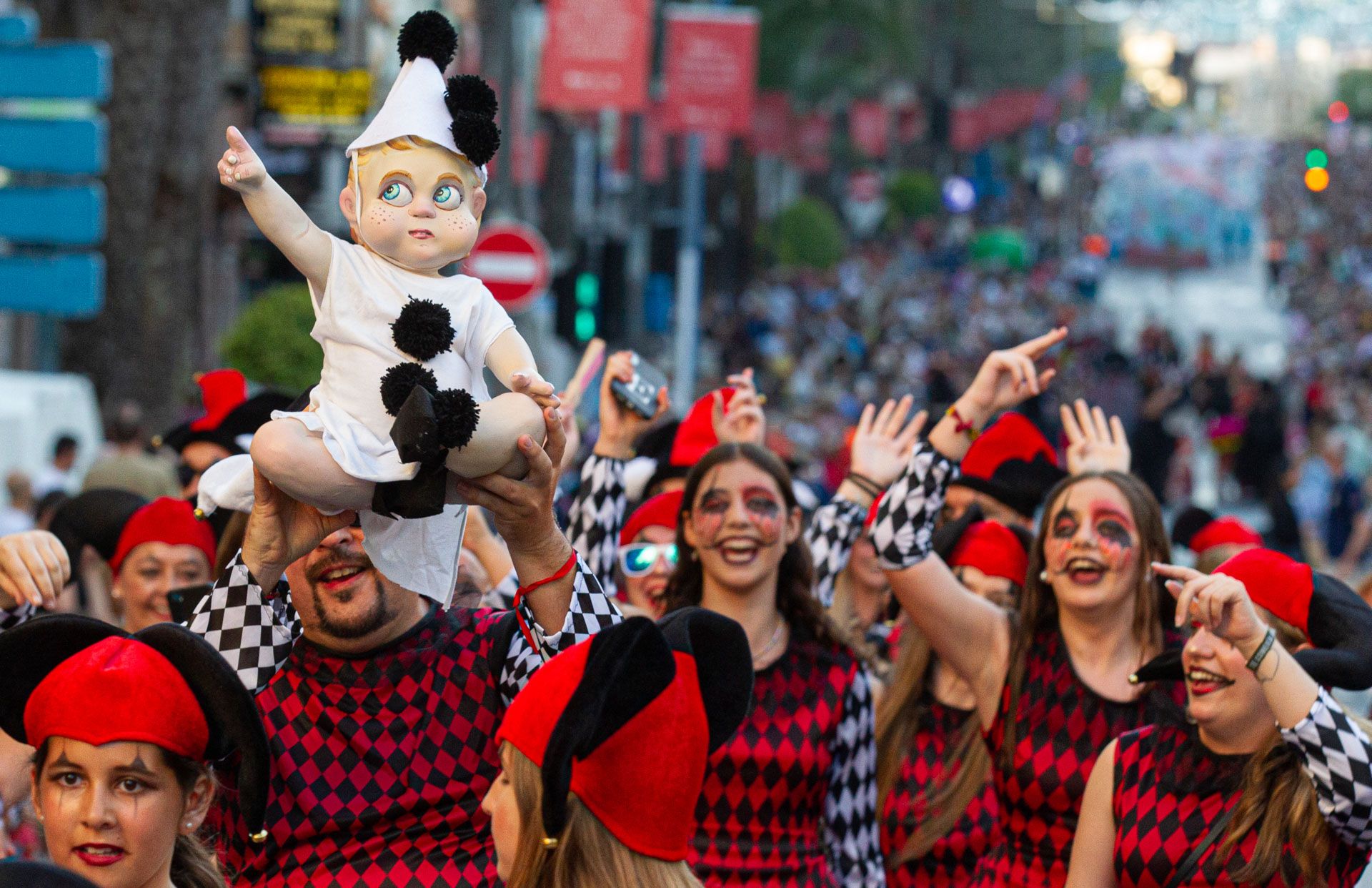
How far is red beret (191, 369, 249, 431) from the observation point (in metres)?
6.50

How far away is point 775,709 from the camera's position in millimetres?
5059

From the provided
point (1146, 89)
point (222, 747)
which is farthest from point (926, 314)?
point (1146, 89)

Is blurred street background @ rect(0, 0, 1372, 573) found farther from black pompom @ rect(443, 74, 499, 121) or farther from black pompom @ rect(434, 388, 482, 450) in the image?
black pompom @ rect(434, 388, 482, 450)

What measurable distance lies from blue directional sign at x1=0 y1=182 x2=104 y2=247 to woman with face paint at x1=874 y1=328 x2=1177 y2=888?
932 cm

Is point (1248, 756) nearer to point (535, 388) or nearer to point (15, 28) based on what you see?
point (535, 388)

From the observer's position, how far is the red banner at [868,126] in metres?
48.3

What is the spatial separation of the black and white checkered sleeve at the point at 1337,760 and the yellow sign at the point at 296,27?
16982 mm

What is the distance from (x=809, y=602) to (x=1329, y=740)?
166cm

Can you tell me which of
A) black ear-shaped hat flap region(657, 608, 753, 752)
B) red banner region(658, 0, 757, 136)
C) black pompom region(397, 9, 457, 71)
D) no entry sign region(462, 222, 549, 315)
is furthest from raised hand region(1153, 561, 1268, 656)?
red banner region(658, 0, 757, 136)

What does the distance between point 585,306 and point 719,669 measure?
1372 centimetres

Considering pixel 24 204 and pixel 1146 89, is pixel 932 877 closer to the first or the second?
pixel 24 204

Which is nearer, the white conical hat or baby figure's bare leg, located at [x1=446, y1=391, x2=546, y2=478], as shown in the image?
baby figure's bare leg, located at [x1=446, y1=391, x2=546, y2=478]

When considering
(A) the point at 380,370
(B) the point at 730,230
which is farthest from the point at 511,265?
(B) the point at 730,230

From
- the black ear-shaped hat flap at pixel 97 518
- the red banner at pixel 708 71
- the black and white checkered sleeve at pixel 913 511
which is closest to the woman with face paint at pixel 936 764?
the black and white checkered sleeve at pixel 913 511
